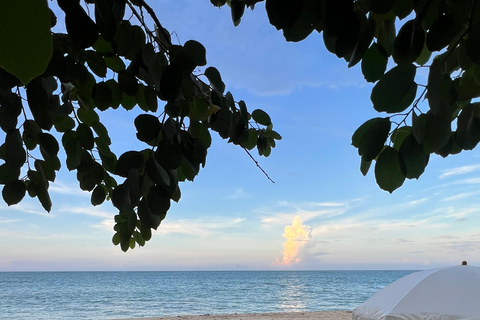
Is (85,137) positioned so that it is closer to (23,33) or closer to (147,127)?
(147,127)

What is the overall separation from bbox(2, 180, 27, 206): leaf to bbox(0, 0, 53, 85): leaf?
90 cm

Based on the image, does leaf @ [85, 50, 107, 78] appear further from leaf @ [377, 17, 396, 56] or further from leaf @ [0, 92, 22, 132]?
leaf @ [377, 17, 396, 56]

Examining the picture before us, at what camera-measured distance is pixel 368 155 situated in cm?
53

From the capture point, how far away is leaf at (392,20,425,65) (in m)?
0.54

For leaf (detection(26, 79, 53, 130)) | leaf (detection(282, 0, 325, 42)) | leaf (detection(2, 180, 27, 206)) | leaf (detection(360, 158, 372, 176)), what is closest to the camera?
leaf (detection(282, 0, 325, 42))

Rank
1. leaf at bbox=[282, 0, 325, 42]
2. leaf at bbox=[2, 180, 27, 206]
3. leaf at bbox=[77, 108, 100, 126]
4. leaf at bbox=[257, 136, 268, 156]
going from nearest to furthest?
leaf at bbox=[282, 0, 325, 42] < leaf at bbox=[2, 180, 27, 206] < leaf at bbox=[77, 108, 100, 126] < leaf at bbox=[257, 136, 268, 156]

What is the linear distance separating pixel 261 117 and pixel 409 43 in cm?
78

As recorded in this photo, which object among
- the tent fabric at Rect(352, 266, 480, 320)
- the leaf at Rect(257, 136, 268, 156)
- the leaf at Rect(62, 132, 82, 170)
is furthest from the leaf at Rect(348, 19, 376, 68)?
the tent fabric at Rect(352, 266, 480, 320)

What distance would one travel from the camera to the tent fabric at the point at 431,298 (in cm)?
452

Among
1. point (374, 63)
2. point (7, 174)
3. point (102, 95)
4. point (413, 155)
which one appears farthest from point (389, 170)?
point (7, 174)

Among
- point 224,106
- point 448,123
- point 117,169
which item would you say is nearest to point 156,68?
point 117,169

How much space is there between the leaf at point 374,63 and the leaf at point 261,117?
2.34 ft

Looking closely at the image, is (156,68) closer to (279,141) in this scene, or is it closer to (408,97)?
(408,97)

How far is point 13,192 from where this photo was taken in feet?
3.23
